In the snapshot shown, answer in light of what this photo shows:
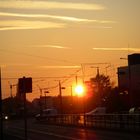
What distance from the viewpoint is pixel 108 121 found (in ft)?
177

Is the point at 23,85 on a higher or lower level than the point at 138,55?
lower

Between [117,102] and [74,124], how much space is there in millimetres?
46580

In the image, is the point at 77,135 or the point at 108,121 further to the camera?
the point at 108,121

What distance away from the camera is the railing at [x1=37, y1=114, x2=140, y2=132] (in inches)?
1831

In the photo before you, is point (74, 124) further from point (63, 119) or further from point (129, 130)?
point (129, 130)

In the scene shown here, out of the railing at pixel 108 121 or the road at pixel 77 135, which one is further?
the railing at pixel 108 121

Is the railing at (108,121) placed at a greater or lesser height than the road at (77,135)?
greater

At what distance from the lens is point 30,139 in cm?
4291

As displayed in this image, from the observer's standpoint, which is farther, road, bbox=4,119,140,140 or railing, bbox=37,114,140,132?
railing, bbox=37,114,140,132

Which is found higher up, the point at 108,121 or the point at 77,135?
the point at 108,121

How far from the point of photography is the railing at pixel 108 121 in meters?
46.5

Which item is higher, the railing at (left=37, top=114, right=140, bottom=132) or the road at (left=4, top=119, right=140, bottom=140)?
the railing at (left=37, top=114, right=140, bottom=132)

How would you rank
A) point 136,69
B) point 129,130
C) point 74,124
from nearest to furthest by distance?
1. point 129,130
2. point 74,124
3. point 136,69

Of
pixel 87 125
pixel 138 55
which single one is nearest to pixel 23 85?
pixel 87 125
